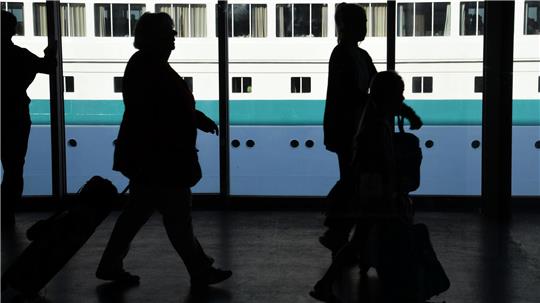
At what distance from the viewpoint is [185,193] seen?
3.91m

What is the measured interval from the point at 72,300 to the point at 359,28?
2.17 metres

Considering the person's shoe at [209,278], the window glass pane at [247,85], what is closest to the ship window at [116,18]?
the window glass pane at [247,85]

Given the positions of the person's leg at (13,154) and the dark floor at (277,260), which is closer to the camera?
the dark floor at (277,260)

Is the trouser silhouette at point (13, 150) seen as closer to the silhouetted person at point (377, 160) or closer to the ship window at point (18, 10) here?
the ship window at point (18, 10)

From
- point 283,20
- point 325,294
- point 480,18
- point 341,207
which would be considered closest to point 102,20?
point 283,20

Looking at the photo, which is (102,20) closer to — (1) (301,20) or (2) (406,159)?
(1) (301,20)

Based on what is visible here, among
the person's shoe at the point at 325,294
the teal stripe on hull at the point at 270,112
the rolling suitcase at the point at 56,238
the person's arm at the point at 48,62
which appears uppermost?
the person's arm at the point at 48,62

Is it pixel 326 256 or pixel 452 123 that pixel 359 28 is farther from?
pixel 452 123

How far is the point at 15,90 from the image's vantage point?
4688 mm

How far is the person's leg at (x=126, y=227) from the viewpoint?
392 centimetres

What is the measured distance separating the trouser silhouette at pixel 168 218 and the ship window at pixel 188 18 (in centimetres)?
294

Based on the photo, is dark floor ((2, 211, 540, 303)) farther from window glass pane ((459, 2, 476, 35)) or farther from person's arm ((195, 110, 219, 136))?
window glass pane ((459, 2, 476, 35))

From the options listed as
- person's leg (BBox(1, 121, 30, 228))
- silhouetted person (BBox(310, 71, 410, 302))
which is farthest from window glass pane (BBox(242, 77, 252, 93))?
silhouetted person (BBox(310, 71, 410, 302))

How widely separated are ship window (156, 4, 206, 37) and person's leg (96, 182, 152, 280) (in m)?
2.95
